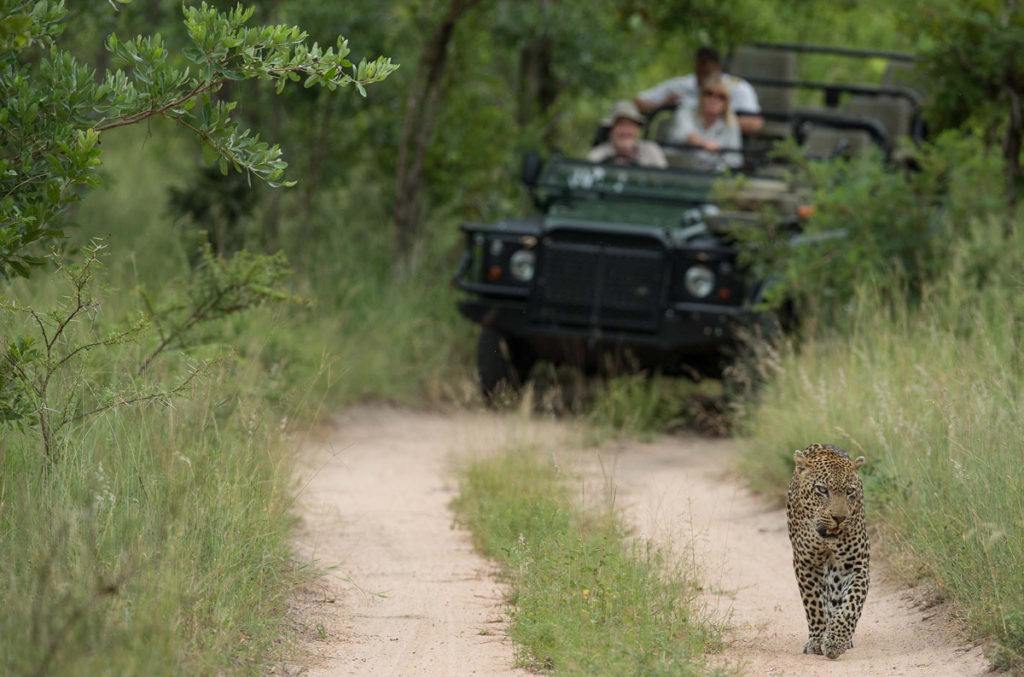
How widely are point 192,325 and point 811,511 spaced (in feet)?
11.6

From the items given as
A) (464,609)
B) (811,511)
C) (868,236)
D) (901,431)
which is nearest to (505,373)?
(868,236)

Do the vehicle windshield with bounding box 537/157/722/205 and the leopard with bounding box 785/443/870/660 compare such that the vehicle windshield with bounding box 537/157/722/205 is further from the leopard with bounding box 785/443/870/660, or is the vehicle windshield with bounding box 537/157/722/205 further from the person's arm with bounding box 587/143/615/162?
the leopard with bounding box 785/443/870/660

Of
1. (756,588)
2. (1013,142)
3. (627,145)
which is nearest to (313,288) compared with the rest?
(627,145)

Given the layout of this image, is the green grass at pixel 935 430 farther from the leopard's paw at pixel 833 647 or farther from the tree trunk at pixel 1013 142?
the tree trunk at pixel 1013 142

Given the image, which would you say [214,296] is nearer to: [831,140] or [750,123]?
[750,123]

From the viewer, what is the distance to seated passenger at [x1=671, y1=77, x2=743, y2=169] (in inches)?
459

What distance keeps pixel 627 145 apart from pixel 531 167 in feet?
2.87

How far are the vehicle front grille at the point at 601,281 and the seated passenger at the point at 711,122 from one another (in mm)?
2067

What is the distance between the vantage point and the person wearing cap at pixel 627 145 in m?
11.2

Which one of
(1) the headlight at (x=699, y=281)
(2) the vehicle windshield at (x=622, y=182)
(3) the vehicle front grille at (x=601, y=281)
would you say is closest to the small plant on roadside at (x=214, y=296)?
(3) the vehicle front grille at (x=601, y=281)

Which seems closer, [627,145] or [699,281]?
[699,281]

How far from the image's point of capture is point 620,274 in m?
9.66

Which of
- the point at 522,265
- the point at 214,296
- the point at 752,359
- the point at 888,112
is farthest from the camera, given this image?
the point at 888,112

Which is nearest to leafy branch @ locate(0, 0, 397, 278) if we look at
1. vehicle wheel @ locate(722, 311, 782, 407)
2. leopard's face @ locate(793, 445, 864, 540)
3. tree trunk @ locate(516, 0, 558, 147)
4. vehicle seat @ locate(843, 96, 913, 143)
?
leopard's face @ locate(793, 445, 864, 540)
